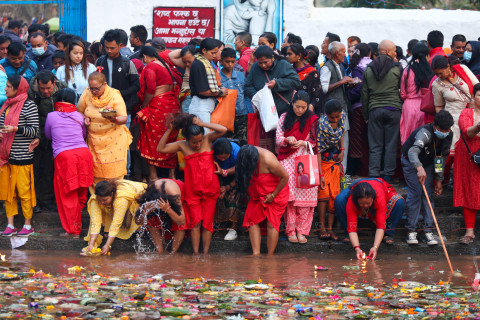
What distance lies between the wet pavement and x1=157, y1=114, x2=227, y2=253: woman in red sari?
1.33 ft

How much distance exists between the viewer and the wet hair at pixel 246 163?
29.3 ft

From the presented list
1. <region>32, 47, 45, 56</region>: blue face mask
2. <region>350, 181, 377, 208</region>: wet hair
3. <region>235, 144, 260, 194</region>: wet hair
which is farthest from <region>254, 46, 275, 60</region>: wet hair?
<region>32, 47, 45, 56</region>: blue face mask

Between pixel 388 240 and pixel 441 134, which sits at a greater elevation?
pixel 441 134

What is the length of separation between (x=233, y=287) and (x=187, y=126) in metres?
2.41

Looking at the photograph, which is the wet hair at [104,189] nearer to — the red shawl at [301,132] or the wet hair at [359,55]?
the red shawl at [301,132]

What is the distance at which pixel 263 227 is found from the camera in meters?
9.55

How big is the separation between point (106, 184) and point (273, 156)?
1997 millimetres

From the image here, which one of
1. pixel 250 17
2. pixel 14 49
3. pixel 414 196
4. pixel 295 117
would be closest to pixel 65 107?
pixel 14 49

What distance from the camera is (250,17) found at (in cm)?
1360

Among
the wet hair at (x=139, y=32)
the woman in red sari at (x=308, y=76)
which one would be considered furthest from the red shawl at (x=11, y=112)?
the woman in red sari at (x=308, y=76)

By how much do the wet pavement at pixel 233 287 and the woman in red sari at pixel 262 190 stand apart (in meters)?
0.32

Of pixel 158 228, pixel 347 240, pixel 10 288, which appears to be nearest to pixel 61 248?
pixel 158 228

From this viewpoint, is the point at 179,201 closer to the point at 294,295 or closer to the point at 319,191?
the point at 319,191

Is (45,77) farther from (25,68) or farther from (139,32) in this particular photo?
(139,32)
